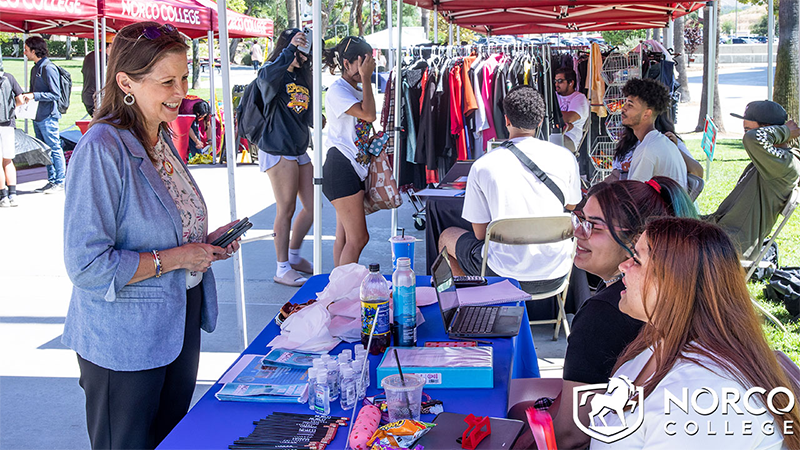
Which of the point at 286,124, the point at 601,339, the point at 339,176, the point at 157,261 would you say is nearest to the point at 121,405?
the point at 157,261

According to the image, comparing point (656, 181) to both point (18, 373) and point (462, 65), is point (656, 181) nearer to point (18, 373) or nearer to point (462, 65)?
point (18, 373)

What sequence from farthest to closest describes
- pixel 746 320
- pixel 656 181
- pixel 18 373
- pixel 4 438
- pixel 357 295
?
pixel 18 373 → pixel 4 438 → pixel 357 295 → pixel 656 181 → pixel 746 320

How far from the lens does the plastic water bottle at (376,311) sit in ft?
6.57

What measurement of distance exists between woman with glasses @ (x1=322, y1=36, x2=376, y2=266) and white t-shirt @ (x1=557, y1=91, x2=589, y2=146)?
3728 mm

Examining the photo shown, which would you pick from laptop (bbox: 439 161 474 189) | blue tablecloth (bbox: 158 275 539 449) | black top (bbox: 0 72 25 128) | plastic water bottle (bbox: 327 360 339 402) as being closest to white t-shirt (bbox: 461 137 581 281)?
laptop (bbox: 439 161 474 189)

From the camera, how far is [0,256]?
600cm

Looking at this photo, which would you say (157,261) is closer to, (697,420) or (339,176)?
(697,420)

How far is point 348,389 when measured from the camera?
1713mm

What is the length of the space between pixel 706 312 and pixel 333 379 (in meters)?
0.91

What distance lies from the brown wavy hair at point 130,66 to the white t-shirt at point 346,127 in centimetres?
235

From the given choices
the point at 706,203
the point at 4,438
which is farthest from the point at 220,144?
the point at 4,438

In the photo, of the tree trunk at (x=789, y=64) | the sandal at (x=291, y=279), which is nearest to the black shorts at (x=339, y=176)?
the sandal at (x=291, y=279)

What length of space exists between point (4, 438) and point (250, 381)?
1.88 meters

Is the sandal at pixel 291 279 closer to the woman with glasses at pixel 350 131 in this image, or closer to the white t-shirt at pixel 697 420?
the woman with glasses at pixel 350 131
